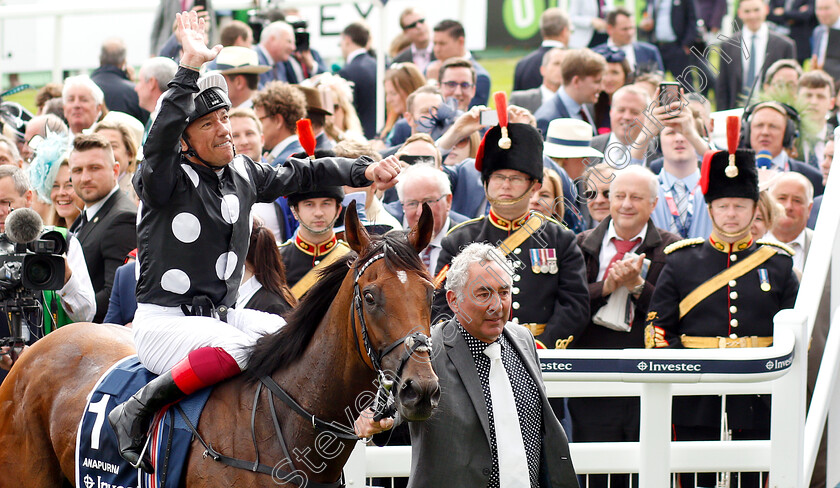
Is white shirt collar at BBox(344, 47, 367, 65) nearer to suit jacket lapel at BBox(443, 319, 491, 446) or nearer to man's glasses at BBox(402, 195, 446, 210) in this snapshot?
man's glasses at BBox(402, 195, 446, 210)

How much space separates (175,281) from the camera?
177 inches

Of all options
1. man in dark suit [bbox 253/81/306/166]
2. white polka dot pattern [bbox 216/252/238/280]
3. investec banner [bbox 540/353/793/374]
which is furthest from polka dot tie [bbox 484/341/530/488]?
man in dark suit [bbox 253/81/306/166]

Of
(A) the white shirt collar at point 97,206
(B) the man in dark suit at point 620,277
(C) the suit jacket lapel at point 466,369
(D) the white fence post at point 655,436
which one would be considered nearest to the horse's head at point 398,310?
(C) the suit jacket lapel at point 466,369

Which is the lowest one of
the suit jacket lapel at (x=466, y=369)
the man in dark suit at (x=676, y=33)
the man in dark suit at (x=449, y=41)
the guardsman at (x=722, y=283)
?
the suit jacket lapel at (x=466, y=369)

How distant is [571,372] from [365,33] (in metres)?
7.84

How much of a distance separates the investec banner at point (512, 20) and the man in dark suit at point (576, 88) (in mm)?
6726

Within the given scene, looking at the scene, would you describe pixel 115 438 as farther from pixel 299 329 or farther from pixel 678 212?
pixel 678 212

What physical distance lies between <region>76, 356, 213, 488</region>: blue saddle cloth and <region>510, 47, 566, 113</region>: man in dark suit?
585 centimetres

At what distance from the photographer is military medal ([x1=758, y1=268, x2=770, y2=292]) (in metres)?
5.97

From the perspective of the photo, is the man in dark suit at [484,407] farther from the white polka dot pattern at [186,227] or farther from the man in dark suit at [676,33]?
the man in dark suit at [676,33]

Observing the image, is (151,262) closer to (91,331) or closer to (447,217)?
(91,331)

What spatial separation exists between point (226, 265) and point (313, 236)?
6.21 ft

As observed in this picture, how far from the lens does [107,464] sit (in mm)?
4656

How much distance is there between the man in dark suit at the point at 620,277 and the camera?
5859 mm
